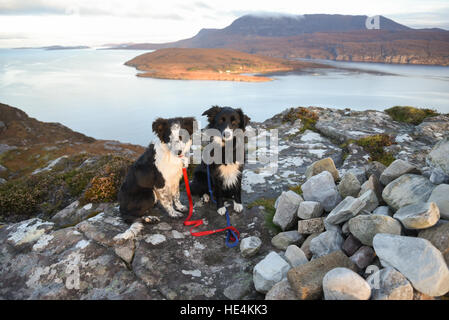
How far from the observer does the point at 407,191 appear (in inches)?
150

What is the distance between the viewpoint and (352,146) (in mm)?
8352

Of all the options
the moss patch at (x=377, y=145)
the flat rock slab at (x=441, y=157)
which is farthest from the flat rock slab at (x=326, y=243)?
the moss patch at (x=377, y=145)

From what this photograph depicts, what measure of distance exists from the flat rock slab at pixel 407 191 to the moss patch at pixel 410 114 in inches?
361

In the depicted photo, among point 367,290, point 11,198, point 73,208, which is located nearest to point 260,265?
point 367,290

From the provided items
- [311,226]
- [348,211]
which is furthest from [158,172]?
[348,211]

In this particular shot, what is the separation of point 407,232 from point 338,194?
4.67ft

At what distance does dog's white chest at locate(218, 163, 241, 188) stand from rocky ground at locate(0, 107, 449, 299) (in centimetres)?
72

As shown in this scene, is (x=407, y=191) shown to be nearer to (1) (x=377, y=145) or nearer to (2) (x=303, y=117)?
(1) (x=377, y=145)

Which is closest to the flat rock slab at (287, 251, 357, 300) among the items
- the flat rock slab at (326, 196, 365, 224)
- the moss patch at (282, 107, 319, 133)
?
the flat rock slab at (326, 196, 365, 224)

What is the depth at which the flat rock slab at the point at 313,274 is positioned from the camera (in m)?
3.04

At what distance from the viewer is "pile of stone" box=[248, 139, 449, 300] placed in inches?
108

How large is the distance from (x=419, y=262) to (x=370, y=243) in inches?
27.0

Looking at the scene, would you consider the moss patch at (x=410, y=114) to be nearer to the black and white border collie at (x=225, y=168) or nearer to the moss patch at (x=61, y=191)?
the black and white border collie at (x=225, y=168)
